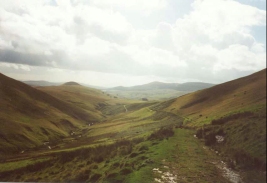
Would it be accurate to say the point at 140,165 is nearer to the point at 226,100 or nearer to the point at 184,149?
the point at 184,149

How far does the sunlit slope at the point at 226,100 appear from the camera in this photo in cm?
1436

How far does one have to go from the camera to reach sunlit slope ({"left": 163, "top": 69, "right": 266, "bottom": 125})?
1436 centimetres

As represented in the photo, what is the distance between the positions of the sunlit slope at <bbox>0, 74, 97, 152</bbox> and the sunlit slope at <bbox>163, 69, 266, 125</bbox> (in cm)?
1683

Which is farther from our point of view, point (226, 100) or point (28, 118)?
point (28, 118)

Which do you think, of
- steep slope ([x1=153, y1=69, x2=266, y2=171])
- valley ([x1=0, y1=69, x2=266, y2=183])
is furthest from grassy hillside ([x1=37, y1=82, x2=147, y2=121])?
steep slope ([x1=153, y1=69, x2=266, y2=171])

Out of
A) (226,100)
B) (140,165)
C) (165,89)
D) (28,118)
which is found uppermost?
(165,89)

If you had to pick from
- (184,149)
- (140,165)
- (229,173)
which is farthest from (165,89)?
(229,173)

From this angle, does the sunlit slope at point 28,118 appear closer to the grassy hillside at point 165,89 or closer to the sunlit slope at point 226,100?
the grassy hillside at point 165,89

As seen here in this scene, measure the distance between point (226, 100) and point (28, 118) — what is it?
28405 mm

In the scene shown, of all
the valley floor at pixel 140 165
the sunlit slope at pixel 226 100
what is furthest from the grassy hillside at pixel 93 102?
the valley floor at pixel 140 165

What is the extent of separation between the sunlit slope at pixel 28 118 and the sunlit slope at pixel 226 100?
55.2 ft

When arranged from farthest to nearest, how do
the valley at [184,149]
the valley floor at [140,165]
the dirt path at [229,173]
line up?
the valley floor at [140,165] < the valley at [184,149] < the dirt path at [229,173]

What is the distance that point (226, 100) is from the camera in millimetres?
17625

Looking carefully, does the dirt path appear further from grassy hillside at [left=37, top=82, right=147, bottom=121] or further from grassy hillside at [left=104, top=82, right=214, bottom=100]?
grassy hillside at [left=37, top=82, right=147, bottom=121]
